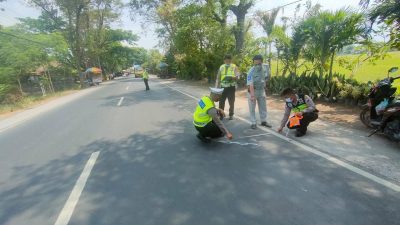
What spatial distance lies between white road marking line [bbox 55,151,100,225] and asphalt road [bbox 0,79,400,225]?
1cm

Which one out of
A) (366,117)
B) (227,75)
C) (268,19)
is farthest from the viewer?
(268,19)

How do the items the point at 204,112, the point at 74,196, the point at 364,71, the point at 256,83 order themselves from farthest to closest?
the point at 364,71 < the point at 256,83 < the point at 204,112 < the point at 74,196

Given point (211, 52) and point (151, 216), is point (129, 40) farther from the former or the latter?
point (151, 216)

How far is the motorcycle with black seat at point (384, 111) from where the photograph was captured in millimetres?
4504

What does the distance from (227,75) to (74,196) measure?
4.78 metres

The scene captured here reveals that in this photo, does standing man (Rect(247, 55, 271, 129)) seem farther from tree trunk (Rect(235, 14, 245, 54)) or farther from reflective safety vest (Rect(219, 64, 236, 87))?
tree trunk (Rect(235, 14, 245, 54))

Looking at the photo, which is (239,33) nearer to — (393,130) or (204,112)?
(204,112)

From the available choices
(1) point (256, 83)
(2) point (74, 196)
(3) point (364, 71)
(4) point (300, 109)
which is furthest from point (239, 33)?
(2) point (74, 196)

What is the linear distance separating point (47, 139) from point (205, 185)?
17.1ft

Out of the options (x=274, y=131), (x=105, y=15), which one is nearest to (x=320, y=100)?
(x=274, y=131)

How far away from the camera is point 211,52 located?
20.4 meters

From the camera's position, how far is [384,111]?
15.5 ft

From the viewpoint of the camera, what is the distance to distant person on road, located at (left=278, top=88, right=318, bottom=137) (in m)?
5.37

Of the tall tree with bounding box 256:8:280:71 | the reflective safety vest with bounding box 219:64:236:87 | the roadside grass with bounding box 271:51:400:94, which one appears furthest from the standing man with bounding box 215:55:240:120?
the tall tree with bounding box 256:8:280:71
